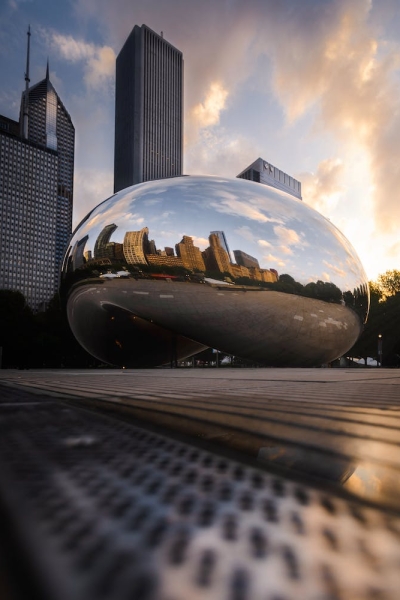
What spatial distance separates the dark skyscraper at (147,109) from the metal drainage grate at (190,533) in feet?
369

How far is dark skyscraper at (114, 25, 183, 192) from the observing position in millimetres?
110125

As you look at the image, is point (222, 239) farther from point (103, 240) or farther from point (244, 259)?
point (103, 240)

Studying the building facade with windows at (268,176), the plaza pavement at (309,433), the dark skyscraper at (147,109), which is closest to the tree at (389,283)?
the plaza pavement at (309,433)

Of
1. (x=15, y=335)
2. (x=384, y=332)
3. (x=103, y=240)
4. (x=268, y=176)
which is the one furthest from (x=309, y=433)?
(x=268, y=176)

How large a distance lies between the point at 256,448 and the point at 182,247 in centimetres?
759

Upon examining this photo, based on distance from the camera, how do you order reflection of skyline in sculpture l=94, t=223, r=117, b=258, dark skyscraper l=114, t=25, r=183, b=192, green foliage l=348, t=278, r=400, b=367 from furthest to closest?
1. dark skyscraper l=114, t=25, r=183, b=192
2. green foliage l=348, t=278, r=400, b=367
3. reflection of skyline in sculpture l=94, t=223, r=117, b=258

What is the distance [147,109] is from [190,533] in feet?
408

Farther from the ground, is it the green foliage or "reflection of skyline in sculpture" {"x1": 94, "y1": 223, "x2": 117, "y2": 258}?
"reflection of skyline in sculpture" {"x1": 94, "y1": 223, "x2": 117, "y2": 258}

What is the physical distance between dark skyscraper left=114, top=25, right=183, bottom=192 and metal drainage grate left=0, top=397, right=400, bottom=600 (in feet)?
369

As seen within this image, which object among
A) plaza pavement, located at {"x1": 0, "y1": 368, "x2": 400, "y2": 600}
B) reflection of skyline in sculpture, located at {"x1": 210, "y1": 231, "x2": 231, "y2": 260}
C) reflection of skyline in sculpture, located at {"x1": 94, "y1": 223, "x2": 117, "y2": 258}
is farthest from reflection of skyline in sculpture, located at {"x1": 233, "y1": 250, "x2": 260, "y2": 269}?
plaza pavement, located at {"x1": 0, "y1": 368, "x2": 400, "y2": 600}

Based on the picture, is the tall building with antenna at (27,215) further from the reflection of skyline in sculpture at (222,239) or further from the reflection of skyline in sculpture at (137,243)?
the reflection of skyline in sculpture at (222,239)

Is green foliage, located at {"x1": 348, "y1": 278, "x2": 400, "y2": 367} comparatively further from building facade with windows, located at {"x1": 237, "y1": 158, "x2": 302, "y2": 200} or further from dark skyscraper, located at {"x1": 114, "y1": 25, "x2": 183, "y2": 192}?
dark skyscraper, located at {"x1": 114, "y1": 25, "x2": 183, "y2": 192}

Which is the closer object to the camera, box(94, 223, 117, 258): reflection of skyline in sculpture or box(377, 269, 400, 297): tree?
box(94, 223, 117, 258): reflection of skyline in sculpture

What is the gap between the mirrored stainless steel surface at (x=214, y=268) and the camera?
27.5ft
